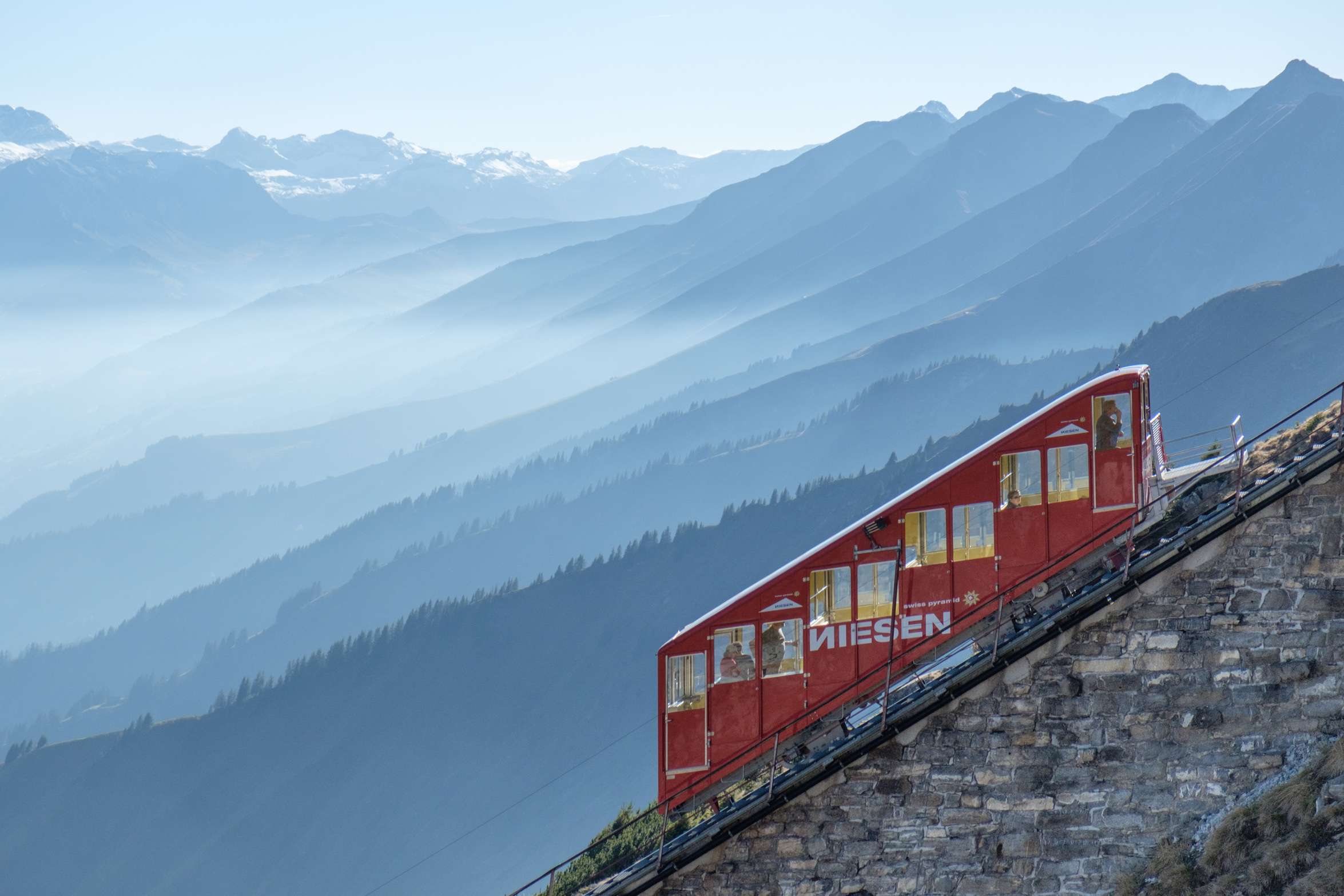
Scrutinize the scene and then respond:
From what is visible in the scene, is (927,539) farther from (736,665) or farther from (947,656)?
(736,665)

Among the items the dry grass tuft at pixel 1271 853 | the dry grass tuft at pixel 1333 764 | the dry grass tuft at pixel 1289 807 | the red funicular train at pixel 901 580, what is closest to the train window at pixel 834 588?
the red funicular train at pixel 901 580

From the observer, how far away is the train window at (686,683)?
29000mm

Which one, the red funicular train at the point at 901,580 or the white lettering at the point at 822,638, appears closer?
the red funicular train at the point at 901,580

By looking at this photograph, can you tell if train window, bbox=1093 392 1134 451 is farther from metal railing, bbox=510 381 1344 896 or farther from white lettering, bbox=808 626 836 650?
white lettering, bbox=808 626 836 650

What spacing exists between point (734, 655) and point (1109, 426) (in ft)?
28.1

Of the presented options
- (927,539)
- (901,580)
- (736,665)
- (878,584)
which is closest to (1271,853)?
(901,580)

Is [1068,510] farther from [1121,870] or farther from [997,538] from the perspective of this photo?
[1121,870]

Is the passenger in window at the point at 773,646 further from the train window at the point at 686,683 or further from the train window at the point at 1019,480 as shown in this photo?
the train window at the point at 1019,480

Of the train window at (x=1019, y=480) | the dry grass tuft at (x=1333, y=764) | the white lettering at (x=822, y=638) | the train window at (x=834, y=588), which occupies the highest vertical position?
the train window at (x=1019, y=480)

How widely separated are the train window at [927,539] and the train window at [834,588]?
4.23 feet

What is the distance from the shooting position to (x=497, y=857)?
166125mm

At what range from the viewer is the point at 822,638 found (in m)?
28.4

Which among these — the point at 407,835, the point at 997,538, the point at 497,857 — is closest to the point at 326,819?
the point at 407,835

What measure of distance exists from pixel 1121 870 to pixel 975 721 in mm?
3344
